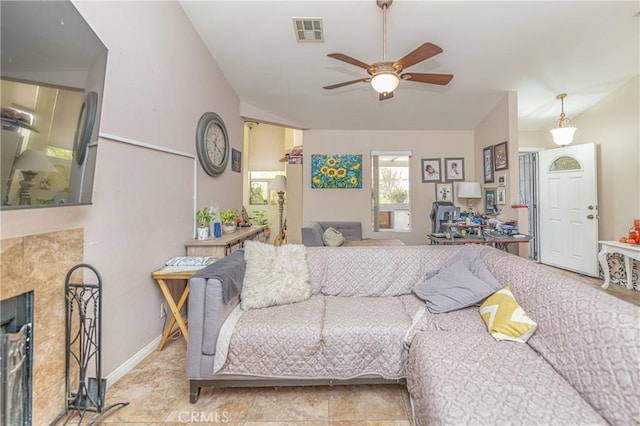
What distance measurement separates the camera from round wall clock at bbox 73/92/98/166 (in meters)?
1.45

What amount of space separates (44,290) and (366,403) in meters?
1.87

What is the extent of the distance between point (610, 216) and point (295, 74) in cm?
491

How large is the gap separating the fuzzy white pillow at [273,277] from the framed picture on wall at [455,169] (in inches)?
159

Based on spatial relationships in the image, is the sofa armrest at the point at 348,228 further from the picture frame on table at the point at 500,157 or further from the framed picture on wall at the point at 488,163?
the picture frame on table at the point at 500,157

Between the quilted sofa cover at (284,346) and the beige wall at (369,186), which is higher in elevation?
the beige wall at (369,186)

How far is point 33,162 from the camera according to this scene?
1.23 meters

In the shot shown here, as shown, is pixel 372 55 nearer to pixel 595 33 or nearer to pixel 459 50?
pixel 459 50

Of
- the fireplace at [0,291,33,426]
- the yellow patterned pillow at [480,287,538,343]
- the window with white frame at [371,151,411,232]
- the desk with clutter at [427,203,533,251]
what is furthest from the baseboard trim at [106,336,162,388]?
the window with white frame at [371,151,411,232]

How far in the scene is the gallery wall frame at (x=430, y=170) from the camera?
5270mm

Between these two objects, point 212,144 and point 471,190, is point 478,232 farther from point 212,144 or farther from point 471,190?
point 212,144

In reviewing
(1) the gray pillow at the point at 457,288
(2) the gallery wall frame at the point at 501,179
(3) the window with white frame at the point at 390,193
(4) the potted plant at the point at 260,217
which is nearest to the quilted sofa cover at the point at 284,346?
(1) the gray pillow at the point at 457,288

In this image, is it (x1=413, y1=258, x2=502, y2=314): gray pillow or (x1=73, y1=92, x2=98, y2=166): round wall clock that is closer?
(x1=73, y1=92, x2=98, y2=166): round wall clock

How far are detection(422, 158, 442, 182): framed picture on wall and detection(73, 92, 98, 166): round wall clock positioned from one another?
194 inches

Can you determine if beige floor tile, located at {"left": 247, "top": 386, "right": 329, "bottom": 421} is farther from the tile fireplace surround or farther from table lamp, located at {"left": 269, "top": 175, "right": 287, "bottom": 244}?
table lamp, located at {"left": 269, "top": 175, "right": 287, "bottom": 244}
